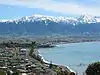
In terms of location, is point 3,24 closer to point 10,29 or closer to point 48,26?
point 10,29

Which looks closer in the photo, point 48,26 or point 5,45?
point 5,45

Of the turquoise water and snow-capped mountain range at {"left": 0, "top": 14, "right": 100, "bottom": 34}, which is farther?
snow-capped mountain range at {"left": 0, "top": 14, "right": 100, "bottom": 34}

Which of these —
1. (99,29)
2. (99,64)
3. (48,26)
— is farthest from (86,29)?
(99,64)

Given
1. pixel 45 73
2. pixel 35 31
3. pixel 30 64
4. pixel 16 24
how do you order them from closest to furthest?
pixel 45 73 < pixel 30 64 < pixel 35 31 < pixel 16 24

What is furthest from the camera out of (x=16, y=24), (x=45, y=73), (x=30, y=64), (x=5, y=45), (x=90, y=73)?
(x=16, y=24)

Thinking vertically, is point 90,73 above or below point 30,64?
above

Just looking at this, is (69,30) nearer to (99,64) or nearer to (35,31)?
(35,31)

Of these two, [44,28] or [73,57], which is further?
[44,28]

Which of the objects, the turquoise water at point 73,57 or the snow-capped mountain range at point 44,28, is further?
the snow-capped mountain range at point 44,28

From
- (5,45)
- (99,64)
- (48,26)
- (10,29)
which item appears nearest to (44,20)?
(48,26)
